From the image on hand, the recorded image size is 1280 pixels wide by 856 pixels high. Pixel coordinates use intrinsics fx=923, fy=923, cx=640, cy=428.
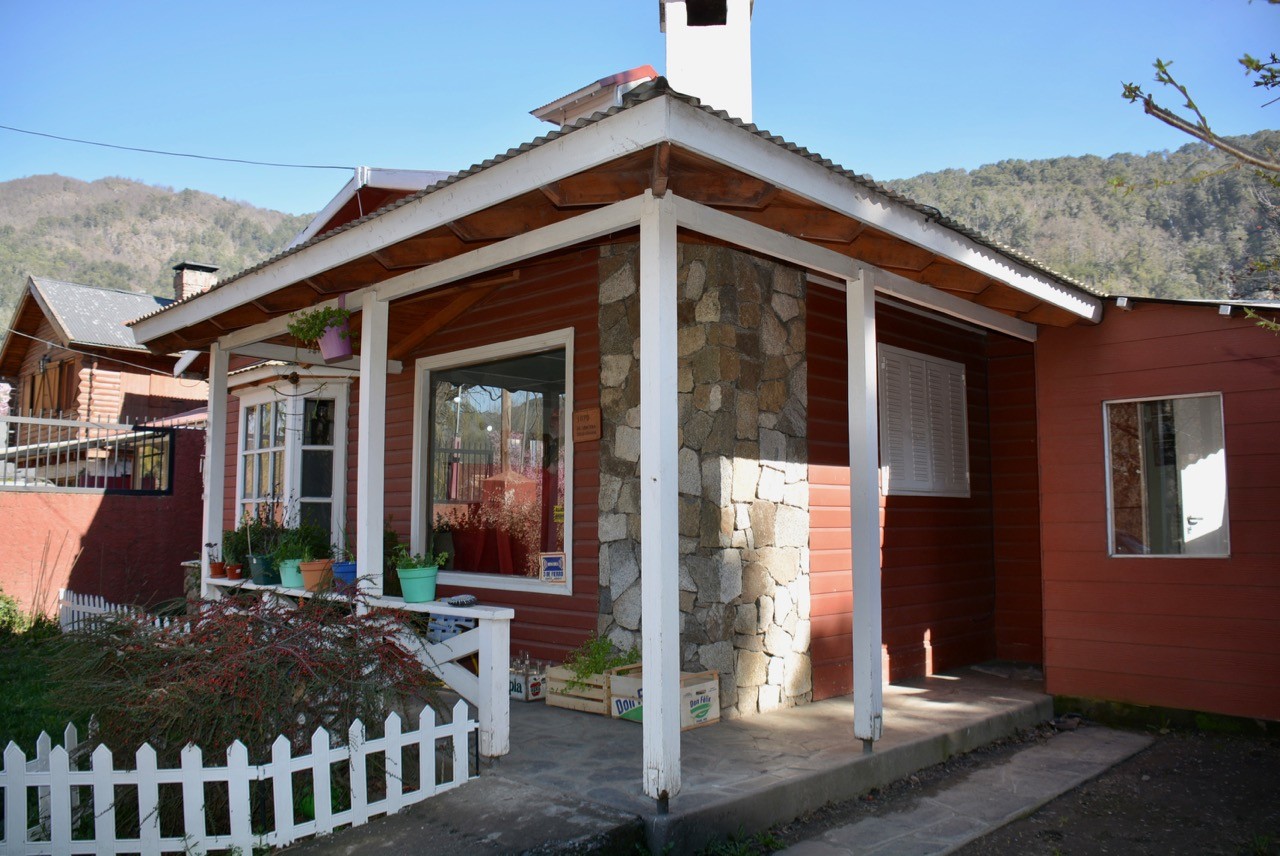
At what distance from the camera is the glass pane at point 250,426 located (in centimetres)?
944

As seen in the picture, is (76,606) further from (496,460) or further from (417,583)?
(417,583)

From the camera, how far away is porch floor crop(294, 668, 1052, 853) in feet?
11.3

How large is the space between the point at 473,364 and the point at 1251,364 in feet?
17.2

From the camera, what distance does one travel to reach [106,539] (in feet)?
35.6

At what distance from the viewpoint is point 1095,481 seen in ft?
20.6

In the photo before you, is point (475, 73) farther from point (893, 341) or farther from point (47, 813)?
point (47, 813)

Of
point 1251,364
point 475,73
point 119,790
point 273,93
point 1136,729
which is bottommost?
point 1136,729

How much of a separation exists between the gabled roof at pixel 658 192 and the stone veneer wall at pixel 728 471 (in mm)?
988

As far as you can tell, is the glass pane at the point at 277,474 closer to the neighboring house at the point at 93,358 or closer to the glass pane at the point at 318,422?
the glass pane at the point at 318,422

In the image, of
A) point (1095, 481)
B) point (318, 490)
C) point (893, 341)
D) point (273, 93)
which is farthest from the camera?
point (273, 93)

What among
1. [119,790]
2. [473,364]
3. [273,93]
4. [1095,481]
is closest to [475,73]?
[273,93]

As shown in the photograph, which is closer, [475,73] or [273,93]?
[475,73]

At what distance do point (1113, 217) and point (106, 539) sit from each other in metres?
30.4

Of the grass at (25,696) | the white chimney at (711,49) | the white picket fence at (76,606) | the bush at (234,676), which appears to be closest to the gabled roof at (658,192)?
the bush at (234,676)
